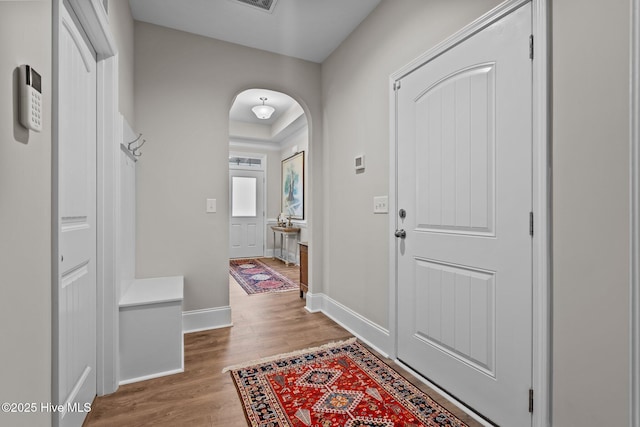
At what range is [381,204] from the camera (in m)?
2.31

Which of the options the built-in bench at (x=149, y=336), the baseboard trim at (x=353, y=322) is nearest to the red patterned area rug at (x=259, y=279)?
the baseboard trim at (x=353, y=322)

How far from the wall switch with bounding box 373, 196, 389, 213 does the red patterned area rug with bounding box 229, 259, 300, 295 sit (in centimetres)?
215

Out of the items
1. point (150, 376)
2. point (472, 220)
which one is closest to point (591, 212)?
point (472, 220)

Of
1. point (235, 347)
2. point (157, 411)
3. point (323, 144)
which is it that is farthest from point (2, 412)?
point (323, 144)

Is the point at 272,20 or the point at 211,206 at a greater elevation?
the point at 272,20

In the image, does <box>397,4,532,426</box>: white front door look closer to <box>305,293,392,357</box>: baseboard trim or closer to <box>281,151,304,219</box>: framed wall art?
<box>305,293,392,357</box>: baseboard trim

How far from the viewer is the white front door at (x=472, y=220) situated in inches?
54.4

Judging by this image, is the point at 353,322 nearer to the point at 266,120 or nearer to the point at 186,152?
the point at 186,152

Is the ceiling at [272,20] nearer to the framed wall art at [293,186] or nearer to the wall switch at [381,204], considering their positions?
the wall switch at [381,204]

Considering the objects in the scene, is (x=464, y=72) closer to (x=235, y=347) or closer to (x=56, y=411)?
(x=56, y=411)

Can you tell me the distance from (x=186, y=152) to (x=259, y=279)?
250cm

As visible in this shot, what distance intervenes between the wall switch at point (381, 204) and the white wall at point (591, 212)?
1.11 metres

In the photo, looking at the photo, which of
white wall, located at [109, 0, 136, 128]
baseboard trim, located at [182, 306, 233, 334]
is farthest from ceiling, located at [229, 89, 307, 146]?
baseboard trim, located at [182, 306, 233, 334]

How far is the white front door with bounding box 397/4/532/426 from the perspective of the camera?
4.54ft
